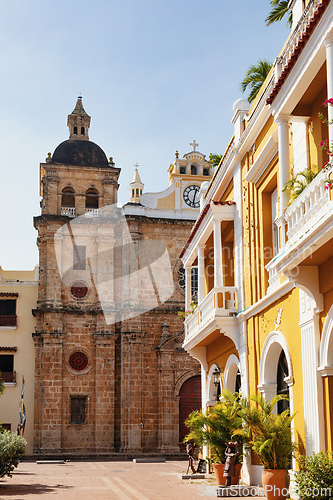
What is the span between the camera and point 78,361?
3822cm

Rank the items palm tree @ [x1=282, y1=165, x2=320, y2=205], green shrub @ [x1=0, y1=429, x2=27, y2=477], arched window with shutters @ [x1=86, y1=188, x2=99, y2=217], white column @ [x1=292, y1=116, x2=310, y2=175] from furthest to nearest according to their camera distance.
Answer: arched window with shutters @ [x1=86, y1=188, x2=99, y2=217] → green shrub @ [x1=0, y1=429, x2=27, y2=477] → white column @ [x1=292, y1=116, x2=310, y2=175] → palm tree @ [x1=282, y1=165, x2=320, y2=205]

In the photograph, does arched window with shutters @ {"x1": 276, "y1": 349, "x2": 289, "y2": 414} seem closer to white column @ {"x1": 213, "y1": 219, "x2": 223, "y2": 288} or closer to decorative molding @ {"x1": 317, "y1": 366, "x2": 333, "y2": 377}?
decorative molding @ {"x1": 317, "y1": 366, "x2": 333, "y2": 377}

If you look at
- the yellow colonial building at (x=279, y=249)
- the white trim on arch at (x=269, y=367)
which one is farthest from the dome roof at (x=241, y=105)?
the white trim on arch at (x=269, y=367)

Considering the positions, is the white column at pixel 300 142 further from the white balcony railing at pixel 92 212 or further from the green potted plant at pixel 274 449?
the white balcony railing at pixel 92 212

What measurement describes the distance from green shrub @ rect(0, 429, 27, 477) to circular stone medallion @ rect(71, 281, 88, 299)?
851 inches

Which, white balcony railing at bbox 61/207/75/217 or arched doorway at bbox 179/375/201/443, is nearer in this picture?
arched doorway at bbox 179/375/201/443

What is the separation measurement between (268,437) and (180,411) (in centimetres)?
2565

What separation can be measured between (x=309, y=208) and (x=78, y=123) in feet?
116

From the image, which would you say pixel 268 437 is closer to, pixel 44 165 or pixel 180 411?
pixel 180 411

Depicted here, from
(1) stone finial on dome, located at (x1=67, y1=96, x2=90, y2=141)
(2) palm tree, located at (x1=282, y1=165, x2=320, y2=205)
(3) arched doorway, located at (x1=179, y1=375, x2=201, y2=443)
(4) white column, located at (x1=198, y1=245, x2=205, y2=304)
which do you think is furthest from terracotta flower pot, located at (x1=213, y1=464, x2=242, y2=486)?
(1) stone finial on dome, located at (x1=67, y1=96, x2=90, y2=141)

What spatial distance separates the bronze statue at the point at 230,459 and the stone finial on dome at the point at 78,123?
3127cm

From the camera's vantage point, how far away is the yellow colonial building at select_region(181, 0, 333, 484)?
1080cm

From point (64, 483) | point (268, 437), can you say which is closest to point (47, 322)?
point (64, 483)

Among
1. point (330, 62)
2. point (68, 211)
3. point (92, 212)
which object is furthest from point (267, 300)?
point (68, 211)
